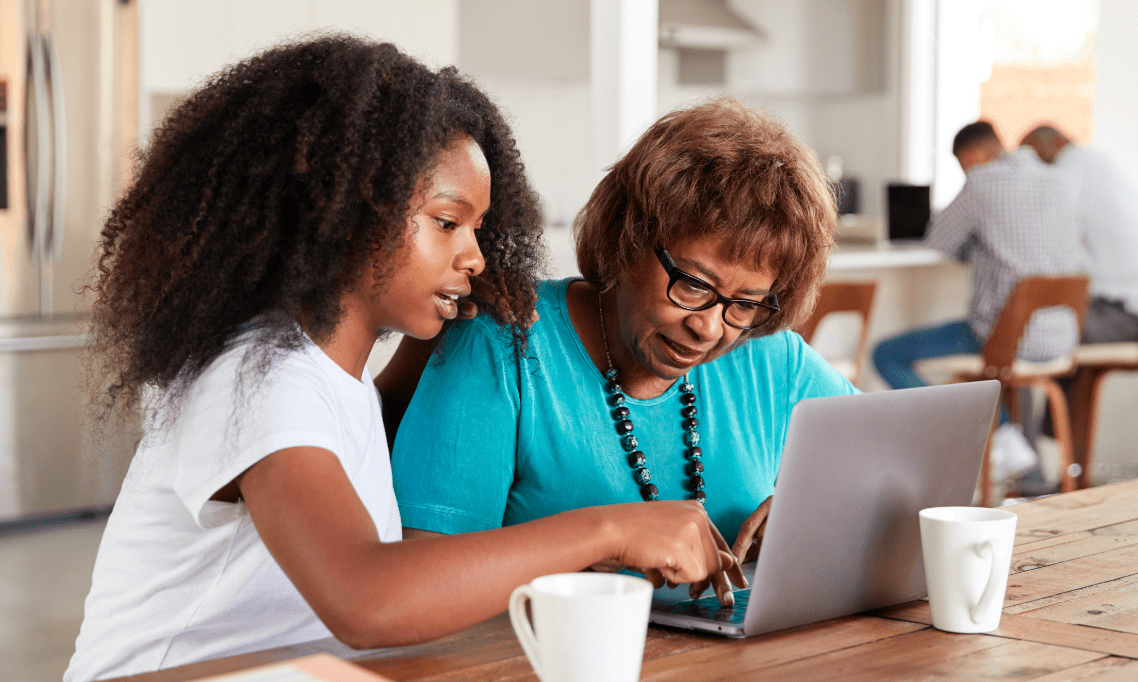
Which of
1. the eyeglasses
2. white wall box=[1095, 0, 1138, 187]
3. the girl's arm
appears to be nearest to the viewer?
the girl's arm

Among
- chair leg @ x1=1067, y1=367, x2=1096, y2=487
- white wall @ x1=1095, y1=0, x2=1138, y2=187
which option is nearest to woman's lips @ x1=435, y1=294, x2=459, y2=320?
chair leg @ x1=1067, y1=367, x2=1096, y2=487

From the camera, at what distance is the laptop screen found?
17.4 feet

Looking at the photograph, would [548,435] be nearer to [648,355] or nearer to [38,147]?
[648,355]

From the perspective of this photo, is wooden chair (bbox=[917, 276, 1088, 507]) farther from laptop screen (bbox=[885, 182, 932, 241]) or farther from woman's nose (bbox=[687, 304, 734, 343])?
woman's nose (bbox=[687, 304, 734, 343])

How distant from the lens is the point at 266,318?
999 millimetres

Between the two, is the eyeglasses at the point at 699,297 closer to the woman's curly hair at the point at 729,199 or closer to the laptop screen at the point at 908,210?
the woman's curly hair at the point at 729,199

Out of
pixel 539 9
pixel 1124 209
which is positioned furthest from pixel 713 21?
pixel 1124 209

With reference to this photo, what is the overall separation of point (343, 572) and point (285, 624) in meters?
0.26

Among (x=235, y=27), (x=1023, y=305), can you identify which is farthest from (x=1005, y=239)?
(x=235, y=27)

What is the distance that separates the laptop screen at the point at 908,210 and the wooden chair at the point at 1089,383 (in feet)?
3.79

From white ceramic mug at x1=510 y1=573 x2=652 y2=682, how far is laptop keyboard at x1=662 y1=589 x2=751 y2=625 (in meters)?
0.23

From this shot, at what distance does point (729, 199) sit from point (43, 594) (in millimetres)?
2737

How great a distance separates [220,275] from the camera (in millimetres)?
975

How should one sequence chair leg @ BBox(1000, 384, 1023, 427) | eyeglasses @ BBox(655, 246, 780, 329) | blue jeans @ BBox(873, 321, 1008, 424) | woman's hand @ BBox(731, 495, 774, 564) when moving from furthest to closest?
1. chair leg @ BBox(1000, 384, 1023, 427)
2. blue jeans @ BBox(873, 321, 1008, 424)
3. eyeglasses @ BBox(655, 246, 780, 329)
4. woman's hand @ BBox(731, 495, 774, 564)
